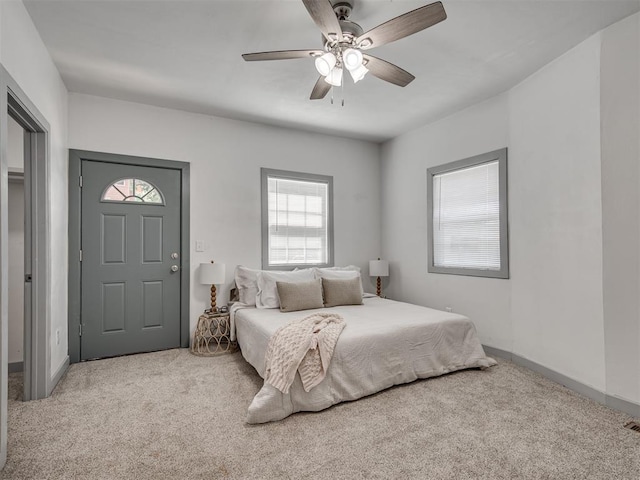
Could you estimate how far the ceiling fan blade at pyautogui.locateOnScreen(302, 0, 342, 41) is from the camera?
5.59ft

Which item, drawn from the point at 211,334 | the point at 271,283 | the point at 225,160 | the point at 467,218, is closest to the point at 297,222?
the point at 271,283

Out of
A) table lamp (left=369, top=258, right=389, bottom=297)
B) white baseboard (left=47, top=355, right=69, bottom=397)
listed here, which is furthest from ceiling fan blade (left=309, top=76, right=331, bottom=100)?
white baseboard (left=47, top=355, right=69, bottom=397)

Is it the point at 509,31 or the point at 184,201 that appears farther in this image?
the point at 184,201

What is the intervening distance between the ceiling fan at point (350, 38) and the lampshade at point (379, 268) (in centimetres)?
270

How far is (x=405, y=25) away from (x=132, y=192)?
3.13m

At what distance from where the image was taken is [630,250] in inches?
91.3

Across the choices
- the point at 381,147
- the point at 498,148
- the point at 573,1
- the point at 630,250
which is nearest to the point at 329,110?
the point at 381,147

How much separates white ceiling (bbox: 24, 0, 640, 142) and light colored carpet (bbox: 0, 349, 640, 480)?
2638 millimetres

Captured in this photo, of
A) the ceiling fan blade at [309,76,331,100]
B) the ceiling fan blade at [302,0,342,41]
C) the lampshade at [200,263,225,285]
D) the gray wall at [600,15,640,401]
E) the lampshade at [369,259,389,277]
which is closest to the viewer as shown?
the ceiling fan blade at [302,0,342,41]

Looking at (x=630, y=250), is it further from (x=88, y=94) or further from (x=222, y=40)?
(x=88, y=94)

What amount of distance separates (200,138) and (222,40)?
1.61 m

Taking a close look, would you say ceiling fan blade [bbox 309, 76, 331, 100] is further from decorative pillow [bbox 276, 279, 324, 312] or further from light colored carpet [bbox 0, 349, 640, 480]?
light colored carpet [bbox 0, 349, 640, 480]

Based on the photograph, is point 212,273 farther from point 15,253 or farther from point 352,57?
point 352,57

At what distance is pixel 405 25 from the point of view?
1.86 meters
